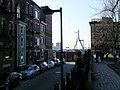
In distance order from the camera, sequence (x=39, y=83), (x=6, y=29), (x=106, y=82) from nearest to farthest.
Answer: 1. (x=106, y=82)
2. (x=39, y=83)
3. (x=6, y=29)

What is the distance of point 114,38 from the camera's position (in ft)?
169

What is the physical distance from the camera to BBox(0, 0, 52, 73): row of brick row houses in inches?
1600

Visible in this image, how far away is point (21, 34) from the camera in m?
50.0

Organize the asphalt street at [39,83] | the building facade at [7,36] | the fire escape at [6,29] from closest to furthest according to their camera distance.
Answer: the asphalt street at [39,83] → the fire escape at [6,29] → the building facade at [7,36]

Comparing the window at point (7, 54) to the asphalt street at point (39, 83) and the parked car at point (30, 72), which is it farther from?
the asphalt street at point (39, 83)

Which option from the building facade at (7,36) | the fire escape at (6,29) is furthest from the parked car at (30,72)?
the fire escape at (6,29)

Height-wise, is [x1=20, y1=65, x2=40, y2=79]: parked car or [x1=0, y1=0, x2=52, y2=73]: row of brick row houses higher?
[x1=0, y1=0, x2=52, y2=73]: row of brick row houses

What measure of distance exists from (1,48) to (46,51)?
115ft

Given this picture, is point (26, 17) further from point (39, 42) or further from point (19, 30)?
point (39, 42)

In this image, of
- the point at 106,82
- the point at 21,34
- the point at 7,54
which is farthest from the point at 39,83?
the point at 21,34

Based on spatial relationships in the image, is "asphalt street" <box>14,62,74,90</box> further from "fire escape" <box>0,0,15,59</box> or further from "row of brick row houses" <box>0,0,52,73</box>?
"fire escape" <box>0,0,15,59</box>

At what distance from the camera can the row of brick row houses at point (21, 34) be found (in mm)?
40641

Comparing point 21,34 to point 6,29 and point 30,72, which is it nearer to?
point 6,29

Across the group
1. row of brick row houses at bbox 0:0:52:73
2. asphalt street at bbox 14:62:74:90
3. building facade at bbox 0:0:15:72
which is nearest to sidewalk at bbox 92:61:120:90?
asphalt street at bbox 14:62:74:90
